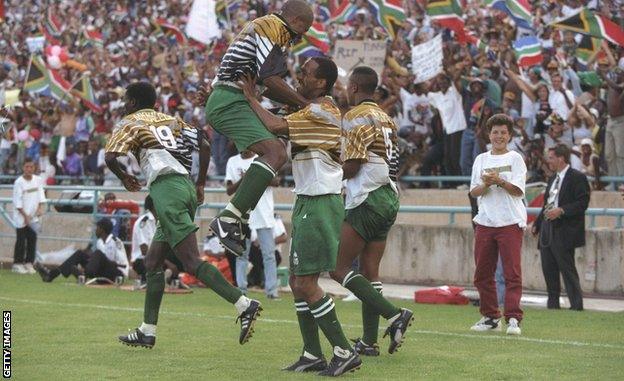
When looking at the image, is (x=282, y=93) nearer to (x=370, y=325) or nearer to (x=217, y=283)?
(x=217, y=283)

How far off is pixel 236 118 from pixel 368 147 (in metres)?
1.55

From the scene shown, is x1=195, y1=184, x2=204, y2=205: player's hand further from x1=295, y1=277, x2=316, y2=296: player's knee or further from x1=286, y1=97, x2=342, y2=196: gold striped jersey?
x1=295, y1=277, x2=316, y2=296: player's knee

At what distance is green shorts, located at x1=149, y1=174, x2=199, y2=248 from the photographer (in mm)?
11453

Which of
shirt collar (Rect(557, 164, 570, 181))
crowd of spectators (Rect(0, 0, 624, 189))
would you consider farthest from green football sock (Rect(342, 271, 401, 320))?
shirt collar (Rect(557, 164, 570, 181))

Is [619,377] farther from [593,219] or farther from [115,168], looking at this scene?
[593,219]

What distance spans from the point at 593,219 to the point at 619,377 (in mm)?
9868

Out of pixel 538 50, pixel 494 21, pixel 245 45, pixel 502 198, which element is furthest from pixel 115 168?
pixel 494 21

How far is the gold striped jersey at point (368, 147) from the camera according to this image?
11008mm

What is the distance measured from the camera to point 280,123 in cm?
987

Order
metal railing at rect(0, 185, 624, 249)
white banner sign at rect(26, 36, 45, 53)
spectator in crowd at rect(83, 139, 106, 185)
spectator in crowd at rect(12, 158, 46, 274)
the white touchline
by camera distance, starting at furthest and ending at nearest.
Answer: white banner sign at rect(26, 36, 45, 53) < spectator in crowd at rect(83, 139, 106, 185) < spectator in crowd at rect(12, 158, 46, 274) < metal railing at rect(0, 185, 624, 249) < the white touchline


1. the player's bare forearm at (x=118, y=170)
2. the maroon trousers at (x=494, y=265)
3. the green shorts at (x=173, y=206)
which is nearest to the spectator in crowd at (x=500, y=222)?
the maroon trousers at (x=494, y=265)

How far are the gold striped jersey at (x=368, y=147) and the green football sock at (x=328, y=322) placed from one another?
152cm

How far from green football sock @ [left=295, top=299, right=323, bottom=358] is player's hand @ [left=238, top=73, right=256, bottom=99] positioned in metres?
1.53

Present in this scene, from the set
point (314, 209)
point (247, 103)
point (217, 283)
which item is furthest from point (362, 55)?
point (314, 209)
